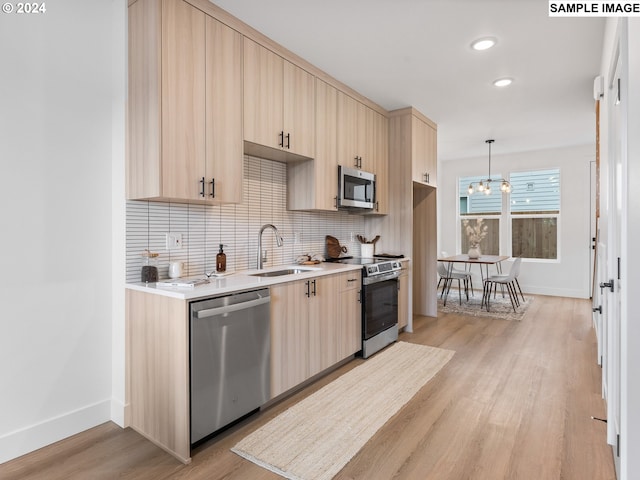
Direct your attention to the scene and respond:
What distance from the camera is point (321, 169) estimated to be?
3295 mm

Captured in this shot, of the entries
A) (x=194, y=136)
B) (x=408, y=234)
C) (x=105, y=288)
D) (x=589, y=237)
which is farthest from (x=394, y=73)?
(x=589, y=237)

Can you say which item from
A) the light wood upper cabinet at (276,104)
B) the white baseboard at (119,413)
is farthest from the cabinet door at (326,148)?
the white baseboard at (119,413)

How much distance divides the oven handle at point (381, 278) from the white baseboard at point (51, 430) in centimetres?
218

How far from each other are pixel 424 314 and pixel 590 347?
6.28 feet

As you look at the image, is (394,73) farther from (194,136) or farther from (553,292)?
(553,292)

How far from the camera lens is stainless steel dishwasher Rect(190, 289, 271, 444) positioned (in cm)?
192

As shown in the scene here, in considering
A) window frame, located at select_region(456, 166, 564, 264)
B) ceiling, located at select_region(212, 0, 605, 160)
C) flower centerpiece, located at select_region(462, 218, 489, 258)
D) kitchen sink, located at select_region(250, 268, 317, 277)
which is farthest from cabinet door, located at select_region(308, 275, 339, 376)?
window frame, located at select_region(456, 166, 564, 264)

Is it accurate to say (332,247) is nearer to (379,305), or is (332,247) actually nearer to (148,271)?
(379,305)

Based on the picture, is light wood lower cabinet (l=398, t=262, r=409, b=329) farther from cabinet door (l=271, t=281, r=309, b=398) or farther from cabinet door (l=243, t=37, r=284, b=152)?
cabinet door (l=243, t=37, r=284, b=152)

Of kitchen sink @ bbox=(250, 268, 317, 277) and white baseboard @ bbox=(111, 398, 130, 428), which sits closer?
white baseboard @ bbox=(111, 398, 130, 428)

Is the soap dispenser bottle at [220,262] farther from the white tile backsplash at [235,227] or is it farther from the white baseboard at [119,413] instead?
the white baseboard at [119,413]

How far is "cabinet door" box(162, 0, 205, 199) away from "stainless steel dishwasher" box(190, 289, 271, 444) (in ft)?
2.37

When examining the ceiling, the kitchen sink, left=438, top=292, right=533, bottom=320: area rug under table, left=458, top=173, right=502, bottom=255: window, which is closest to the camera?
the ceiling

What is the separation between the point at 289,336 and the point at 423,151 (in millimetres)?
3149
